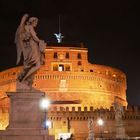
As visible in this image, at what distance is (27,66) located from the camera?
11.4 metres

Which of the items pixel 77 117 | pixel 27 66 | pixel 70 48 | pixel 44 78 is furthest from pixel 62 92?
pixel 27 66

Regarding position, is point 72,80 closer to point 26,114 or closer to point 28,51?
point 28,51

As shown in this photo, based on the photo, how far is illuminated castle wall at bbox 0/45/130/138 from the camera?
234 ft

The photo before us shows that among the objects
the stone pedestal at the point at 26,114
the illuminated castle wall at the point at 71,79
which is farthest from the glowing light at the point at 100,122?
the stone pedestal at the point at 26,114

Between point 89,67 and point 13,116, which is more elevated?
point 89,67

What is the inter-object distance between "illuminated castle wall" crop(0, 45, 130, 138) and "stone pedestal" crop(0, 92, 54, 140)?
57.0m

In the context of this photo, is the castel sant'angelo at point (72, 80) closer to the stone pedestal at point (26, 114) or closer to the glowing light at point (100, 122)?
the glowing light at point (100, 122)

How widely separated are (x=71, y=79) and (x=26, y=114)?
60.9 m

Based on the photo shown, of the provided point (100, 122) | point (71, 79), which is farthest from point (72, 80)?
point (100, 122)

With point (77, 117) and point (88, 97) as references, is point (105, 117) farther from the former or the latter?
point (88, 97)

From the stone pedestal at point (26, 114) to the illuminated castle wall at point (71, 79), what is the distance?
56986mm

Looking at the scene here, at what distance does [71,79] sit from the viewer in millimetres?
71875

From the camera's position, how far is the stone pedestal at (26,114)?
1078 centimetres

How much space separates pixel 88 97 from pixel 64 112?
59.7 ft
